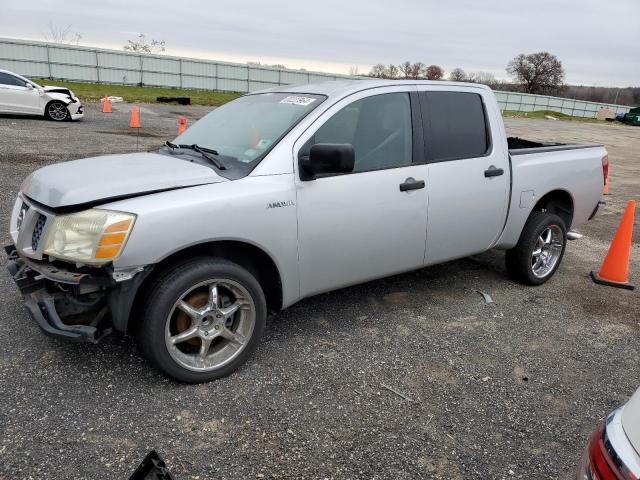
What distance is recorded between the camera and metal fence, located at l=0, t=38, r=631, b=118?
105 feet

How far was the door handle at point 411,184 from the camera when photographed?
3789mm

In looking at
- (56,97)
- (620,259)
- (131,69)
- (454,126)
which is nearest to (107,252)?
(454,126)

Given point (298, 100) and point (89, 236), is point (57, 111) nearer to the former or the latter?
point (298, 100)

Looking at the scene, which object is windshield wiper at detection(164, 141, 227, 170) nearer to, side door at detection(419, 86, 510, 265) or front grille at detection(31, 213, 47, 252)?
front grille at detection(31, 213, 47, 252)

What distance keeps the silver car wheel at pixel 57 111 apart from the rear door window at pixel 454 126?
14773 millimetres

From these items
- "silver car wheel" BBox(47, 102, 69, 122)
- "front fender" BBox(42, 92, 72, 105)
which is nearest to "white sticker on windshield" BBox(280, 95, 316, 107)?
"front fender" BBox(42, 92, 72, 105)

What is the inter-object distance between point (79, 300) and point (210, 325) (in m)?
0.76

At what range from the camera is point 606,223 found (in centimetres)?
830

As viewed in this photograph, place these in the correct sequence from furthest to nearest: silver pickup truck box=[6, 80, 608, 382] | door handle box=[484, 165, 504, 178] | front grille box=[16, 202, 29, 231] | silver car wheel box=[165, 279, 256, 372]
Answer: door handle box=[484, 165, 504, 178], front grille box=[16, 202, 29, 231], silver car wheel box=[165, 279, 256, 372], silver pickup truck box=[6, 80, 608, 382]

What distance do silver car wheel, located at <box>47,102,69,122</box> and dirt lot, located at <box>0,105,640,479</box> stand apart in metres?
13.3

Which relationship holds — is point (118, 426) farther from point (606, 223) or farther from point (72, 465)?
point (606, 223)

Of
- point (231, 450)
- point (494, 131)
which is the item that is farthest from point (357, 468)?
point (494, 131)

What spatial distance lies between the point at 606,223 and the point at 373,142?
20.5 feet

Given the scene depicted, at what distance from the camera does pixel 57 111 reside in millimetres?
15719
